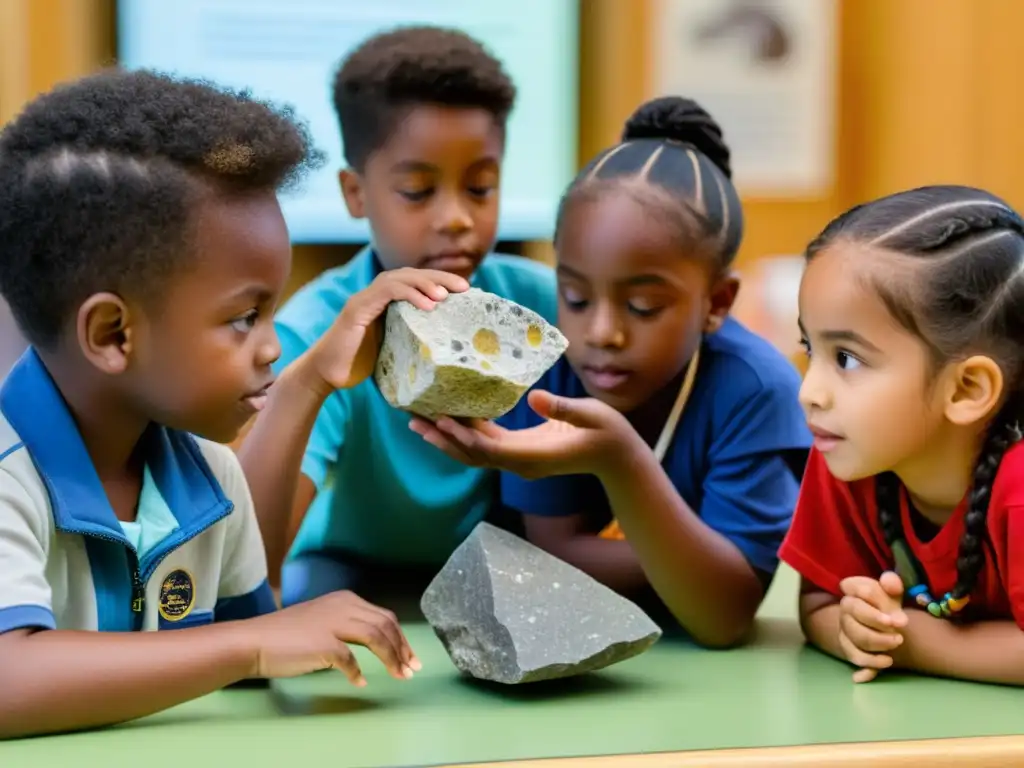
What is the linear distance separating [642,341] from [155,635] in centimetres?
53

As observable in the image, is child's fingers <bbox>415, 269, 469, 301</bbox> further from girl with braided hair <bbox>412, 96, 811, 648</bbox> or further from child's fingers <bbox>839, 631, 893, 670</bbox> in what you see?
child's fingers <bbox>839, 631, 893, 670</bbox>

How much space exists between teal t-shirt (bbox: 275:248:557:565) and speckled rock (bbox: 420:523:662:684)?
33 centimetres

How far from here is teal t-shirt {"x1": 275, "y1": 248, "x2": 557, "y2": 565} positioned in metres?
1.34

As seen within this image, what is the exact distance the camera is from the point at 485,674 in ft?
3.20

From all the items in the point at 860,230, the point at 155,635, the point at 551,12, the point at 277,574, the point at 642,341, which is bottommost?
the point at 277,574

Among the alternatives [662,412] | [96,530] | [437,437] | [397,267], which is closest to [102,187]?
[96,530]

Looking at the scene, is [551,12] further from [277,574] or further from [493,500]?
[277,574]

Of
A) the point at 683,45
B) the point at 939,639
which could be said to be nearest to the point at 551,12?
the point at 683,45

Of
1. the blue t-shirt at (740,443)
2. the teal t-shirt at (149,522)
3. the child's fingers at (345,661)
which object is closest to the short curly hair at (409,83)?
the blue t-shirt at (740,443)

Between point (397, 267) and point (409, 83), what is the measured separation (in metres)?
0.19

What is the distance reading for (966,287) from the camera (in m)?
0.97

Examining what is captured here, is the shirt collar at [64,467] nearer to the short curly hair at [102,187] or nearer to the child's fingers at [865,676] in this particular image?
the short curly hair at [102,187]

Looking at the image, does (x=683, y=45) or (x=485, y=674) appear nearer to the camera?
(x=485, y=674)

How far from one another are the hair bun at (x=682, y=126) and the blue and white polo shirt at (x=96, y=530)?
1.82 ft
